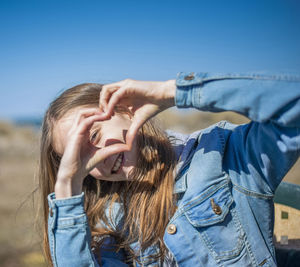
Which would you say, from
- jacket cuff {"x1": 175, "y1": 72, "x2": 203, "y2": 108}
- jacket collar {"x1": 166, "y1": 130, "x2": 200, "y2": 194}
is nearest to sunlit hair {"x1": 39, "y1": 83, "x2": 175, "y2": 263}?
jacket collar {"x1": 166, "y1": 130, "x2": 200, "y2": 194}

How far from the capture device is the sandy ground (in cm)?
363

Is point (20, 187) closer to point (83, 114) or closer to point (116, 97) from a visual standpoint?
point (83, 114)

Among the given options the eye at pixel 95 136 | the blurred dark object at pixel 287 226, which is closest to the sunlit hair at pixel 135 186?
the eye at pixel 95 136

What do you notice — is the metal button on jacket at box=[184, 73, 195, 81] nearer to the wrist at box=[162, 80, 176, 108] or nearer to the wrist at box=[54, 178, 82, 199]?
the wrist at box=[162, 80, 176, 108]

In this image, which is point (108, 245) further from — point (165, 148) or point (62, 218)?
point (165, 148)

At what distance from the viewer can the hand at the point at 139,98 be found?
4.17 feet

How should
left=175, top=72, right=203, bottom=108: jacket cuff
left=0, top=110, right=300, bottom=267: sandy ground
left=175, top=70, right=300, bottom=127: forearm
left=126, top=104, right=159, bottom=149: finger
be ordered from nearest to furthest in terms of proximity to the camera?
left=175, top=70, right=300, bottom=127: forearm
left=175, top=72, right=203, bottom=108: jacket cuff
left=126, top=104, right=159, bottom=149: finger
left=0, top=110, right=300, bottom=267: sandy ground

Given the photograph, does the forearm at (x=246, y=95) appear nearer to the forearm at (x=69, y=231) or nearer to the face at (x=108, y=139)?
the face at (x=108, y=139)

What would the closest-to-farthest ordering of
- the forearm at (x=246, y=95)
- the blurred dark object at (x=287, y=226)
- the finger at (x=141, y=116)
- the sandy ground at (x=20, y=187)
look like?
the forearm at (x=246, y=95), the finger at (x=141, y=116), the blurred dark object at (x=287, y=226), the sandy ground at (x=20, y=187)

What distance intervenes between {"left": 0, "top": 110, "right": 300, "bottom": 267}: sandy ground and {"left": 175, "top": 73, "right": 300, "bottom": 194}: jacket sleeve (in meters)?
0.77

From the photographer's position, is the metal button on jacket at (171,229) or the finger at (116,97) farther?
the metal button on jacket at (171,229)

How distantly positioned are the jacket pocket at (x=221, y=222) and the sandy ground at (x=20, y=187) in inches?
27.6

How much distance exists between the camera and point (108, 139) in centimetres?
151

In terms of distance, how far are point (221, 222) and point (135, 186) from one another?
0.52 meters
